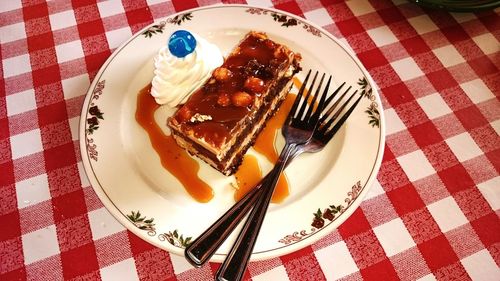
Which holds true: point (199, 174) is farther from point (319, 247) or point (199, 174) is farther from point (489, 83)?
point (489, 83)

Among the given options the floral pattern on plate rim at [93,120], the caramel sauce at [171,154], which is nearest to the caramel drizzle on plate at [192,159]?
the caramel sauce at [171,154]

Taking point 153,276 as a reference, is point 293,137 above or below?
above

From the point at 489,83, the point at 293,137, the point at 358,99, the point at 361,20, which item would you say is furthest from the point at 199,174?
the point at 489,83

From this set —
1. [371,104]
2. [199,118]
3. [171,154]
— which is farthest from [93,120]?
[371,104]

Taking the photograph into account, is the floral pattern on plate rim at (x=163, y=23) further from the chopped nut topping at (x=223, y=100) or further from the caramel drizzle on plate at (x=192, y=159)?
the chopped nut topping at (x=223, y=100)

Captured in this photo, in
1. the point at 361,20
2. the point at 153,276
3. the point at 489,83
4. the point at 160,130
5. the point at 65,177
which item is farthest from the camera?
the point at 361,20

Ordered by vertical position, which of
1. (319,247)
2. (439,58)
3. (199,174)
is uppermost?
(439,58)

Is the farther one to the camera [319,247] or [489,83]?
[489,83]
